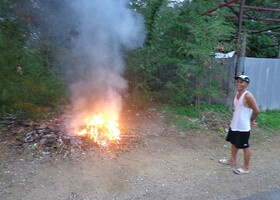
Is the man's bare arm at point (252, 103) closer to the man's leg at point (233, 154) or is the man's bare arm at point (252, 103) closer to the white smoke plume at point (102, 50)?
the man's leg at point (233, 154)

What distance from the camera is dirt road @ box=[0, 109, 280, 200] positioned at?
3.10 m

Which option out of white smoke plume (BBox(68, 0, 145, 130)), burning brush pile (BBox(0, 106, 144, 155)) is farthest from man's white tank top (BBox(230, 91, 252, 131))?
white smoke plume (BBox(68, 0, 145, 130))

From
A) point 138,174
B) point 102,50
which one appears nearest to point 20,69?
point 102,50

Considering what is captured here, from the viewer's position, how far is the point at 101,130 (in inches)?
191

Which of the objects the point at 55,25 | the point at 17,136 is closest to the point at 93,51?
the point at 55,25

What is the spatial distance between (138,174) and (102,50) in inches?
153

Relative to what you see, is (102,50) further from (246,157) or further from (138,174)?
(246,157)

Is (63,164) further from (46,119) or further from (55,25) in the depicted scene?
(55,25)

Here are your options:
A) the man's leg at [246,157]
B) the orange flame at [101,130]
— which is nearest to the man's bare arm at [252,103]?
the man's leg at [246,157]

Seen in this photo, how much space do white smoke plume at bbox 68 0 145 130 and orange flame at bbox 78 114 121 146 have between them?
515 millimetres

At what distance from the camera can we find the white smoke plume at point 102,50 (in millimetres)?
5770

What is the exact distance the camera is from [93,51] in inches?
240

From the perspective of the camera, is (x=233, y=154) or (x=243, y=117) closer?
(x=243, y=117)

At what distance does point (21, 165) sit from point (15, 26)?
9.87 ft
